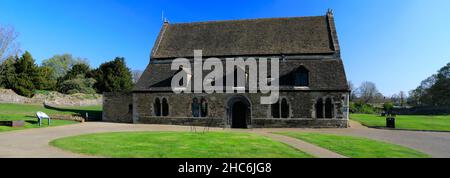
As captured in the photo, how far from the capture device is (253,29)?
31578 millimetres

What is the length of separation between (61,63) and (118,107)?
2482 inches

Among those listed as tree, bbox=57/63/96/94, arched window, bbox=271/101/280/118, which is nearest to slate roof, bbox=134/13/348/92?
arched window, bbox=271/101/280/118

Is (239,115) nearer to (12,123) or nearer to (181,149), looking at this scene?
(181,149)

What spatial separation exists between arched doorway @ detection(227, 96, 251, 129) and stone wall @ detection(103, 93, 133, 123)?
35.9 ft

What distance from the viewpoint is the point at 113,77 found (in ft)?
181

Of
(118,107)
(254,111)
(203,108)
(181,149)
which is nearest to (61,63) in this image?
(118,107)

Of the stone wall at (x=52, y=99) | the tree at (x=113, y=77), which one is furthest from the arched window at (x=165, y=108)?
the tree at (x=113, y=77)

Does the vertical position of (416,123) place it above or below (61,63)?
below

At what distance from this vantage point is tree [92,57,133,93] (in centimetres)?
5516

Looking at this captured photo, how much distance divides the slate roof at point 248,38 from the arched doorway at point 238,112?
15.9 ft
